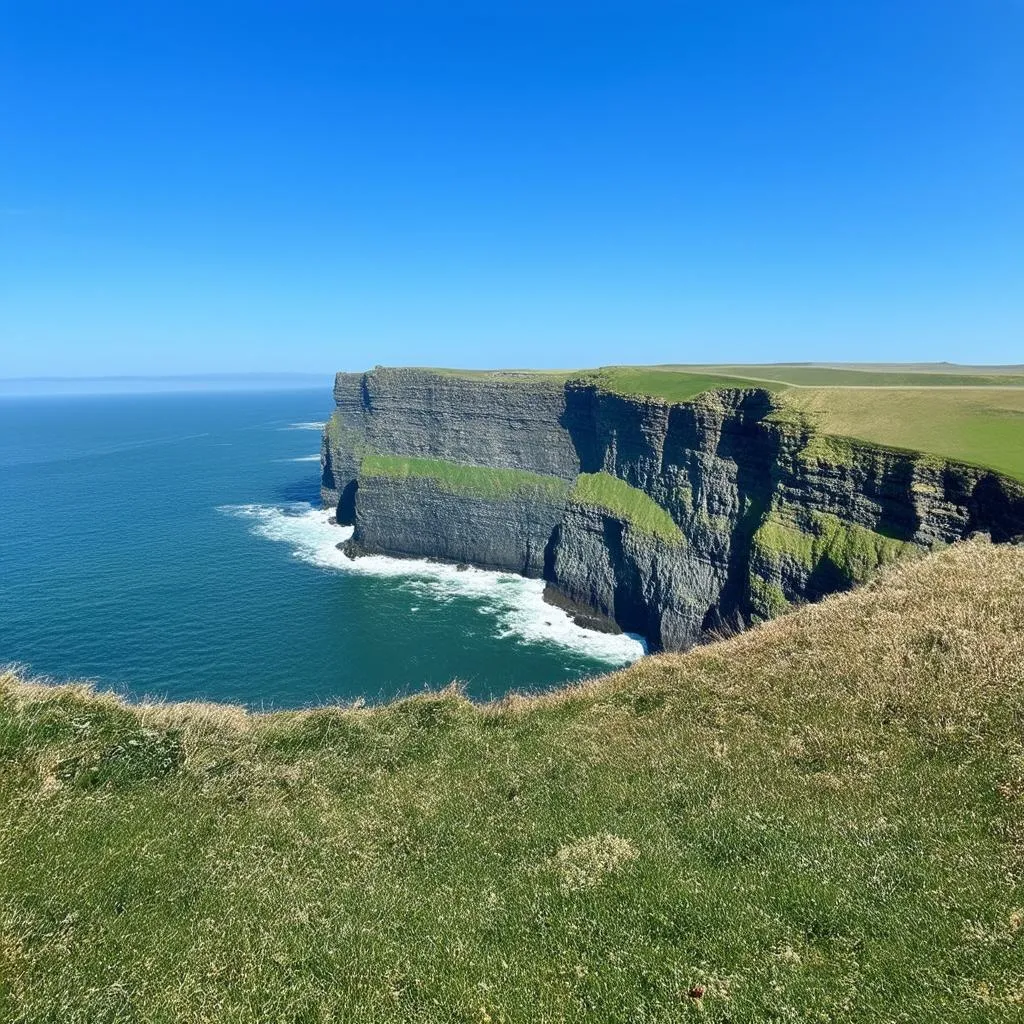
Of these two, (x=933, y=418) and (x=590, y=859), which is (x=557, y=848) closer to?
(x=590, y=859)

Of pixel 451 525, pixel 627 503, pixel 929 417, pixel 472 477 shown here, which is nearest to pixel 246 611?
pixel 451 525

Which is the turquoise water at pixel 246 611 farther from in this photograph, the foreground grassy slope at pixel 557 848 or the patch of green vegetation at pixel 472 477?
the foreground grassy slope at pixel 557 848

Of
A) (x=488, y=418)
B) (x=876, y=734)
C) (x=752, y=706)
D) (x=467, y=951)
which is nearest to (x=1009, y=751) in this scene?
(x=876, y=734)

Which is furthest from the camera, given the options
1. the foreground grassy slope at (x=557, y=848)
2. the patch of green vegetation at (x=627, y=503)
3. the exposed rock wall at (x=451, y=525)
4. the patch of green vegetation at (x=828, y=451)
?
the exposed rock wall at (x=451, y=525)

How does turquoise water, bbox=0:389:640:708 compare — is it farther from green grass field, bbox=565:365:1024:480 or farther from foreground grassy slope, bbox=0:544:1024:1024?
green grass field, bbox=565:365:1024:480

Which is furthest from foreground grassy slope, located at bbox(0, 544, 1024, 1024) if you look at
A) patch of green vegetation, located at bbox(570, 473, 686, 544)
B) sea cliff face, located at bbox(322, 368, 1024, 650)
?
patch of green vegetation, located at bbox(570, 473, 686, 544)

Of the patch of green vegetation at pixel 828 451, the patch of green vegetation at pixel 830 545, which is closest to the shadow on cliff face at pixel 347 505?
the patch of green vegetation at pixel 830 545
